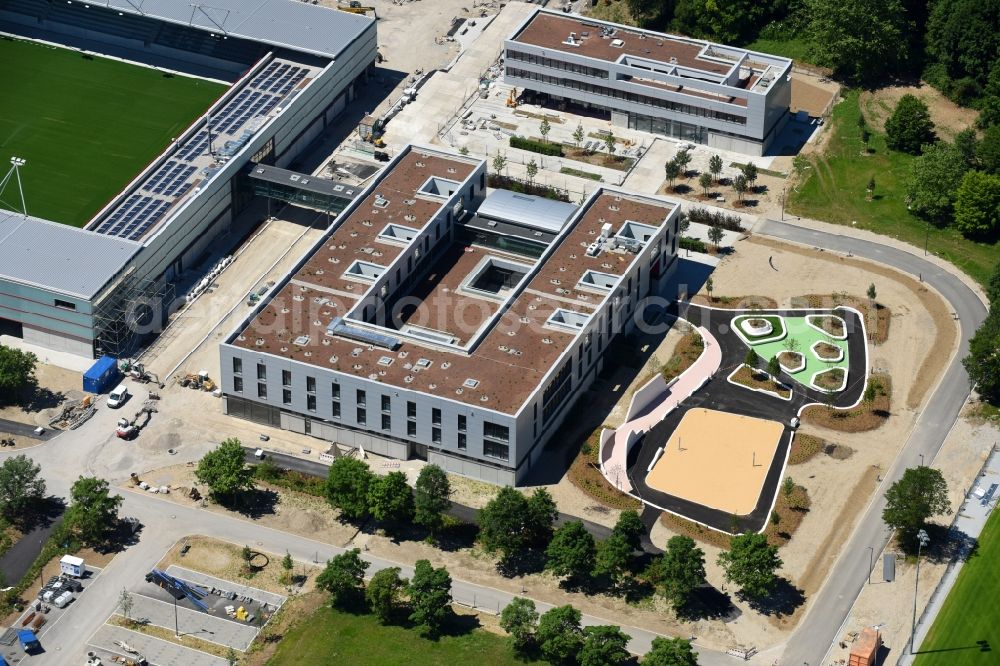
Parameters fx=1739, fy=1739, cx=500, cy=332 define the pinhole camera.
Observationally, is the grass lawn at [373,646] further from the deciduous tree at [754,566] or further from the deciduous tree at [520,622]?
the deciduous tree at [754,566]

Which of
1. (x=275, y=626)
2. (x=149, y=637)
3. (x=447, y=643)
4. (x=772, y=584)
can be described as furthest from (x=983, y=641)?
(x=149, y=637)

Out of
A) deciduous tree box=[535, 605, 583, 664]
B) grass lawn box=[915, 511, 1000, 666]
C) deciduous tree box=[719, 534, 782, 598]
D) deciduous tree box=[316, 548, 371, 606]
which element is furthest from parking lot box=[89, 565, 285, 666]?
grass lawn box=[915, 511, 1000, 666]

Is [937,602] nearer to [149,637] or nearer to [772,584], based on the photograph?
[772,584]

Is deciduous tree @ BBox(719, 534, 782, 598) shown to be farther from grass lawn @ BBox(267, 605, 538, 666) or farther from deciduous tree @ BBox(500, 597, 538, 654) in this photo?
grass lawn @ BBox(267, 605, 538, 666)

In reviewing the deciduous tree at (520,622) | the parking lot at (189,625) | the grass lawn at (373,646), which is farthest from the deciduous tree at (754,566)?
the parking lot at (189,625)

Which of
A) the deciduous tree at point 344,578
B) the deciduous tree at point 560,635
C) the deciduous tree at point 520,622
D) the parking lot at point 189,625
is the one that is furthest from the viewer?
the deciduous tree at point 344,578

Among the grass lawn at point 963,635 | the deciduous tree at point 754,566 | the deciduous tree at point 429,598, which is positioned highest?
the deciduous tree at point 754,566
